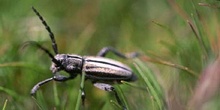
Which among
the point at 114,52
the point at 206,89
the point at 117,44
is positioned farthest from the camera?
the point at 117,44

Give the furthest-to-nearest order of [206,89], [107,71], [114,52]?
[114,52] → [107,71] → [206,89]

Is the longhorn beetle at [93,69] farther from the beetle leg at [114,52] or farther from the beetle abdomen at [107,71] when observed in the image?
the beetle leg at [114,52]

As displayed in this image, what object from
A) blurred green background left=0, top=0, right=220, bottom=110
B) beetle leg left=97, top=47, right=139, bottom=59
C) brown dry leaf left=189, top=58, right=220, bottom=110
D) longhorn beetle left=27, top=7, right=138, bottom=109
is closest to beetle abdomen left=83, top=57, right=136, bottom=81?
longhorn beetle left=27, top=7, right=138, bottom=109

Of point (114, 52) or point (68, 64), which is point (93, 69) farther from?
point (114, 52)

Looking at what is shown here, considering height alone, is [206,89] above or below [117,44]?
below

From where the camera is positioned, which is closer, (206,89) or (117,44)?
(206,89)

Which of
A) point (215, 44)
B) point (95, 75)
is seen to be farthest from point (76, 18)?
point (215, 44)

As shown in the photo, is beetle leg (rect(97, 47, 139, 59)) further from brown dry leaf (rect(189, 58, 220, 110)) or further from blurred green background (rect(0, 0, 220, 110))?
brown dry leaf (rect(189, 58, 220, 110))

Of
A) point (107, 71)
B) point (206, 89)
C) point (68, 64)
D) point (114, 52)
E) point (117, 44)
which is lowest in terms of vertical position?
point (206, 89)

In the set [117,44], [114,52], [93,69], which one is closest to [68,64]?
[93,69]
